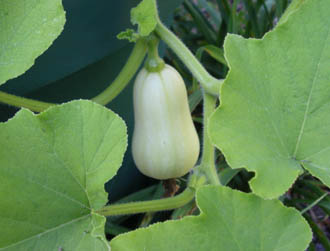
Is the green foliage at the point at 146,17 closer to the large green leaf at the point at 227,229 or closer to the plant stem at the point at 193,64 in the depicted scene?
the plant stem at the point at 193,64

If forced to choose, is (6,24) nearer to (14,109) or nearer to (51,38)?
(51,38)

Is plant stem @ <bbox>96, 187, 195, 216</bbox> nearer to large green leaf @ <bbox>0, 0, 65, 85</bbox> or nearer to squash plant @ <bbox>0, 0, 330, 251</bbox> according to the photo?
squash plant @ <bbox>0, 0, 330, 251</bbox>

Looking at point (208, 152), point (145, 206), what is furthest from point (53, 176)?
point (208, 152)

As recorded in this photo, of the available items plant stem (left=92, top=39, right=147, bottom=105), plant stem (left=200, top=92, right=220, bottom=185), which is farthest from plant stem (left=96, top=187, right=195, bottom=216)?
Result: plant stem (left=92, top=39, right=147, bottom=105)

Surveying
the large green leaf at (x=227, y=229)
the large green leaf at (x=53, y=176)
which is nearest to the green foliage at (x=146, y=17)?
the large green leaf at (x=53, y=176)

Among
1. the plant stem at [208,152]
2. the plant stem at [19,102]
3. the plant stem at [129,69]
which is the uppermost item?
the plant stem at [19,102]

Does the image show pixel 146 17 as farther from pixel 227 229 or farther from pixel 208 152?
pixel 227 229

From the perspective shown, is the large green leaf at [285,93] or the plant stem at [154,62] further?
the plant stem at [154,62]
